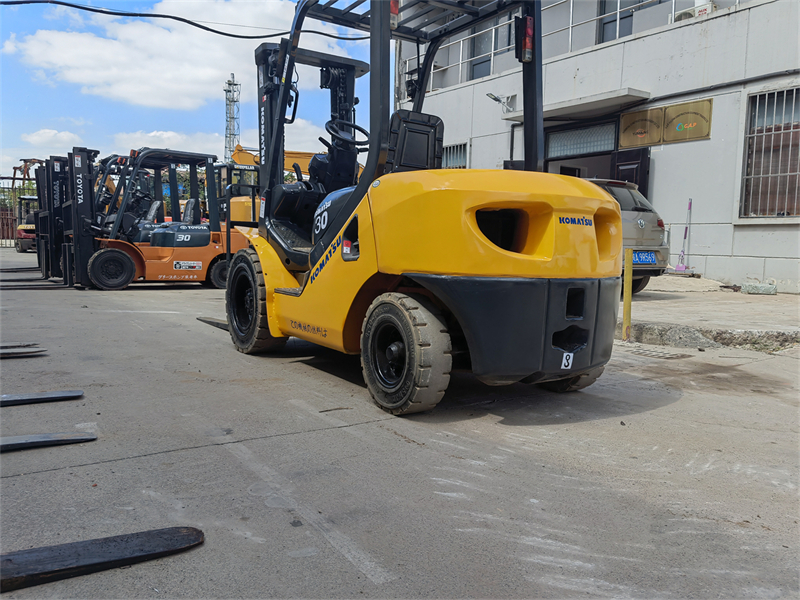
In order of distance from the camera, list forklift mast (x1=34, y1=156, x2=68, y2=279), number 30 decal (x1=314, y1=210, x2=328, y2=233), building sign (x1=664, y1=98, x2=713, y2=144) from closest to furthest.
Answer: number 30 decal (x1=314, y1=210, x2=328, y2=233)
building sign (x1=664, y1=98, x2=713, y2=144)
forklift mast (x1=34, y1=156, x2=68, y2=279)

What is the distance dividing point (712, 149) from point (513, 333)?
10.8 m

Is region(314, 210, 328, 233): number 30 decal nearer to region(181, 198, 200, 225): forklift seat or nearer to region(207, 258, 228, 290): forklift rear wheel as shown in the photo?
region(207, 258, 228, 290): forklift rear wheel

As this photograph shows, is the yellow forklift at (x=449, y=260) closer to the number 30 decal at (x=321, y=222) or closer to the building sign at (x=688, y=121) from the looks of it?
the number 30 decal at (x=321, y=222)

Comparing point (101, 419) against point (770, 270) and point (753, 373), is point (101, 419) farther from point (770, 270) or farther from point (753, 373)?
point (770, 270)

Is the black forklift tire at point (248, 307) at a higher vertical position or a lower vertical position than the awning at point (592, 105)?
lower

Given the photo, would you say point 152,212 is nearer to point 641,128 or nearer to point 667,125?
point 641,128

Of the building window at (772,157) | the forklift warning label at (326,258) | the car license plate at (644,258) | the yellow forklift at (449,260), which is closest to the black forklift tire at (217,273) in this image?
the car license plate at (644,258)

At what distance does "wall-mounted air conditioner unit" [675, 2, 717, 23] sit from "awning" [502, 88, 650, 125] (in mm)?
1674

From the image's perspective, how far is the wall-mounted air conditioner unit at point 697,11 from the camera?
12.6m

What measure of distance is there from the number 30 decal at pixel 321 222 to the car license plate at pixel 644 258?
6.17 m

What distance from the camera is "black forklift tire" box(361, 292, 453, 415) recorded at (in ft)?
12.5

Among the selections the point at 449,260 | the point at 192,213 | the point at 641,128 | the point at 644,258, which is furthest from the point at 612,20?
the point at 449,260

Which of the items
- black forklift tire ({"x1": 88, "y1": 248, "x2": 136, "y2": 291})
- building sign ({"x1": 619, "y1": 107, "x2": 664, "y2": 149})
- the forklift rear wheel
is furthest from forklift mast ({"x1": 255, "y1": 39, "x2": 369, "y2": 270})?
building sign ({"x1": 619, "y1": 107, "x2": 664, "y2": 149})

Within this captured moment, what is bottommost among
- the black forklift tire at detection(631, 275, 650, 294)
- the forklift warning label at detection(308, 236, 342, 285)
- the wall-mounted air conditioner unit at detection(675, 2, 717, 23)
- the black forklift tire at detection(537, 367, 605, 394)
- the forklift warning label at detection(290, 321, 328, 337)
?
the black forklift tire at detection(537, 367, 605, 394)
